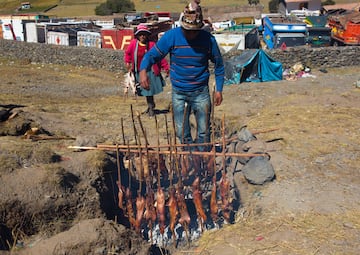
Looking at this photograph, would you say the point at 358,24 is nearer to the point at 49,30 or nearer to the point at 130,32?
the point at 130,32

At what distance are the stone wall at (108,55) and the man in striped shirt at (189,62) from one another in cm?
1170

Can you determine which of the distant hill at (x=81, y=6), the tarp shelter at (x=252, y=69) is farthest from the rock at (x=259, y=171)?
the distant hill at (x=81, y=6)

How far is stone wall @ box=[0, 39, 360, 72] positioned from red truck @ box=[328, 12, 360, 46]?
124 inches

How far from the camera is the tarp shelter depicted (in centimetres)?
1446

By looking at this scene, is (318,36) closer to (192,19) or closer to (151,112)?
(151,112)

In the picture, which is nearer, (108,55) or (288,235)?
(288,235)

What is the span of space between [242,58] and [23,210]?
1158 cm

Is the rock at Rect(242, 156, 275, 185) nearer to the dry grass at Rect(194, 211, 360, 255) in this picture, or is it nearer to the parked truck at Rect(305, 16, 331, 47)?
the dry grass at Rect(194, 211, 360, 255)

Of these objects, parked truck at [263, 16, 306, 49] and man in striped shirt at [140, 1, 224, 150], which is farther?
parked truck at [263, 16, 306, 49]

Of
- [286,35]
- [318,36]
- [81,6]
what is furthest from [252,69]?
[81,6]

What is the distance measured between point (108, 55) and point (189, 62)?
1233cm

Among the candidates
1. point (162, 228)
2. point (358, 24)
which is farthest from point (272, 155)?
point (358, 24)

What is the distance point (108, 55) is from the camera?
17.3 m

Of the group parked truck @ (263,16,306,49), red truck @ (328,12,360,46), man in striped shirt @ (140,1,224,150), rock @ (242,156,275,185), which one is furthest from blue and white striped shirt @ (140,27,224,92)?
red truck @ (328,12,360,46)
